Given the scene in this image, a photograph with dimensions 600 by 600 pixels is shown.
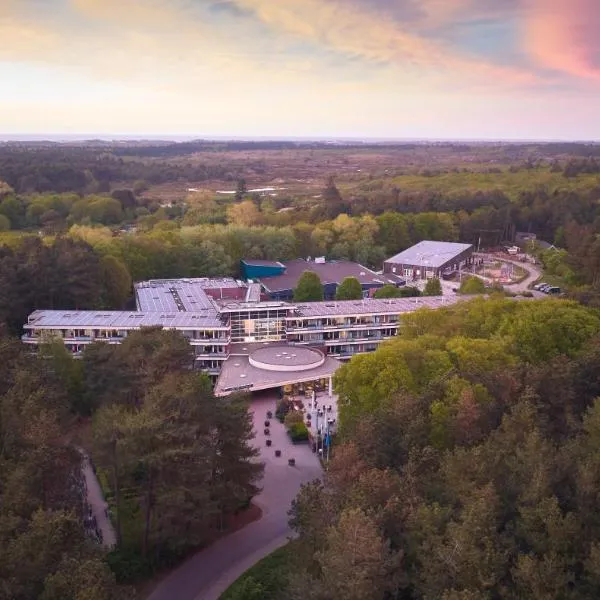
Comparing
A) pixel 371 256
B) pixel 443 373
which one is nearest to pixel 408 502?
pixel 443 373

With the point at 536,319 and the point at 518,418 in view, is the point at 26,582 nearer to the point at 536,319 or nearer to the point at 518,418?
the point at 518,418

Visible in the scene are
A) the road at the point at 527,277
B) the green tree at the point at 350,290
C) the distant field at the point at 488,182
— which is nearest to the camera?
the green tree at the point at 350,290

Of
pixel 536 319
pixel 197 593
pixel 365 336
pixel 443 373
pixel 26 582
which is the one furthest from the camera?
pixel 365 336

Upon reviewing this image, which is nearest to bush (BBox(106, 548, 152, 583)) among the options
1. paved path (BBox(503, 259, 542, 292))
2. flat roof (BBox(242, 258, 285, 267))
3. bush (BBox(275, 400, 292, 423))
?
bush (BBox(275, 400, 292, 423))

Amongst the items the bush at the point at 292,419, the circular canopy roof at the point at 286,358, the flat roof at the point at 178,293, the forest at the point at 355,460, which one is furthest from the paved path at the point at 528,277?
the bush at the point at 292,419

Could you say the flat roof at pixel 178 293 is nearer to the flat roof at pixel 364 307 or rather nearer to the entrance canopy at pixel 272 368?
the flat roof at pixel 364 307

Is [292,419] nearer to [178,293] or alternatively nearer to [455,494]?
[455,494]
